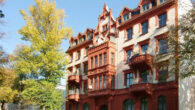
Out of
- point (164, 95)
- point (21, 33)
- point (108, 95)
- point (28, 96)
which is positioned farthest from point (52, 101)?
point (164, 95)

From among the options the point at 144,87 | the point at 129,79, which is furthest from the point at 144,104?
the point at 129,79

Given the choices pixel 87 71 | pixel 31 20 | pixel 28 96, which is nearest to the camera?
pixel 28 96

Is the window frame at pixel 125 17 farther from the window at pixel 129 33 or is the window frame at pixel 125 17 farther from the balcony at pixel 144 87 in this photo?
the balcony at pixel 144 87

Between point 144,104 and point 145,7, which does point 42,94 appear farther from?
point 145,7

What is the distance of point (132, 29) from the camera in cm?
3309

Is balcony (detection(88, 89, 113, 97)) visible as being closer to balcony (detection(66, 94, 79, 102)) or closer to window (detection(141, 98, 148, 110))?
window (detection(141, 98, 148, 110))

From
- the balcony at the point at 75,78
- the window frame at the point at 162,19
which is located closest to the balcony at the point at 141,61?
the window frame at the point at 162,19

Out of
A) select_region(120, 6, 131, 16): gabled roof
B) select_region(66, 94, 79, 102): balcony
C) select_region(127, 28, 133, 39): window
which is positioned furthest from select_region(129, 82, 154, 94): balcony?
select_region(66, 94, 79, 102): balcony

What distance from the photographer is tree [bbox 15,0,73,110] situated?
31.3 metres

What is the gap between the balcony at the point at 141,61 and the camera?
28473mm

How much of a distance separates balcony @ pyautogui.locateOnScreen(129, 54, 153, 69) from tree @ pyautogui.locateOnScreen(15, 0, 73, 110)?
29.9 ft

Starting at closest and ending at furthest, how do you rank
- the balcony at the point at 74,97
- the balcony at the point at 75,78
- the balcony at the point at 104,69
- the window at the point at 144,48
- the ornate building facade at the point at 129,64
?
the ornate building facade at the point at 129,64, the window at the point at 144,48, the balcony at the point at 104,69, the balcony at the point at 74,97, the balcony at the point at 75,78

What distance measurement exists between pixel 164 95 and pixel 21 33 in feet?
64.8

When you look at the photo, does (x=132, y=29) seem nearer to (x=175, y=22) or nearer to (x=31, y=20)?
(x=175, y=22)
